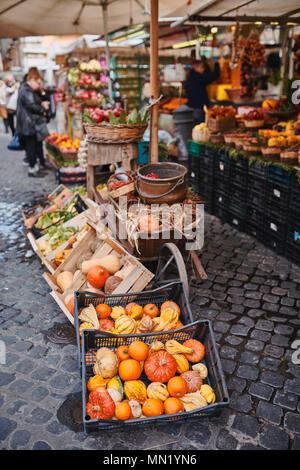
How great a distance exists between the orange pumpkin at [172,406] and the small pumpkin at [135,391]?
17cm

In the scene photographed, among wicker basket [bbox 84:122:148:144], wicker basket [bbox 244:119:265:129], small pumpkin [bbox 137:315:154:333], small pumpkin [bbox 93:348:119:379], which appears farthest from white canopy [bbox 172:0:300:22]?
small pumpkin [bbox 93:348:119:379]

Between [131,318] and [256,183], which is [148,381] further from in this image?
[256,183]

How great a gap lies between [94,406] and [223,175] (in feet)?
16.2

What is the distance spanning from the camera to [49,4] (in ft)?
→ 25.3

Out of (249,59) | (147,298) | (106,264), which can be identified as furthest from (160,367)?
(249,59)

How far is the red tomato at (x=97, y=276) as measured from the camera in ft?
13.2

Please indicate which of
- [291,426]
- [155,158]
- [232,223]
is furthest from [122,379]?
[232,223]

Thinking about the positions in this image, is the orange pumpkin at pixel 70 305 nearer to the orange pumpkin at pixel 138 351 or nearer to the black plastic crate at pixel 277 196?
the orange pumpkin at pixel 138 351

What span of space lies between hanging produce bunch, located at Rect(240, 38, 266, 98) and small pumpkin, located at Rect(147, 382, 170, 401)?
344 inches

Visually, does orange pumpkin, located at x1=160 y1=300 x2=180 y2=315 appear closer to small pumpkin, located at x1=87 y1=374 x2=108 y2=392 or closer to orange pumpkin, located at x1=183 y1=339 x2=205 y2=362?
orange pumpkin, located at x1=183 y1=339 x2=205 y2=362

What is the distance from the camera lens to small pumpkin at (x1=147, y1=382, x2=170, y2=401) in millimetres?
2768

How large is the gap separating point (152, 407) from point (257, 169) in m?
4.08

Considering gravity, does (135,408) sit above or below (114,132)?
below

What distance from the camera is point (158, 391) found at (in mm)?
2787
